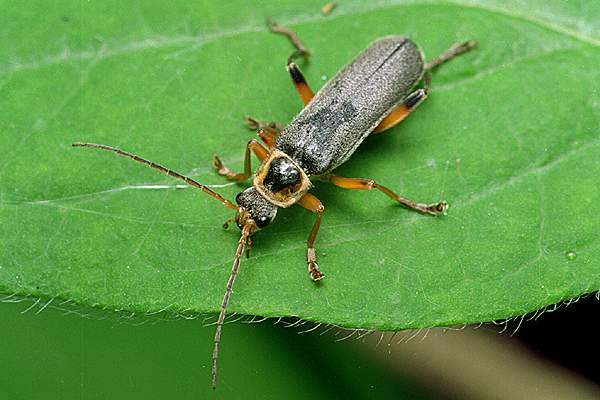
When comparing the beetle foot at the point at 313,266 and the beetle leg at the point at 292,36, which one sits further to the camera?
the beetle leg at the point at 292,36

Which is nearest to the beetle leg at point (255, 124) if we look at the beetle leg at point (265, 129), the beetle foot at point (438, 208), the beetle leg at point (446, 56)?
the beetle leg at point (265, 129)

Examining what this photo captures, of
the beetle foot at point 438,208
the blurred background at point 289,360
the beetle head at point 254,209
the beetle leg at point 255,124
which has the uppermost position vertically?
the beetle leg at point 255,124

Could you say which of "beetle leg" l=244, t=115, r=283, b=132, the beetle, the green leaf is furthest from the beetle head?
"beetle leg" l=244, t=115, r=283, b=132

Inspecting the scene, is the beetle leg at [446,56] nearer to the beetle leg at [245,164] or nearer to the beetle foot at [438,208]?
the beetle foot at [438,208]

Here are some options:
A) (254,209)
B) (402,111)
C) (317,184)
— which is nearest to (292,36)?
(402,111)

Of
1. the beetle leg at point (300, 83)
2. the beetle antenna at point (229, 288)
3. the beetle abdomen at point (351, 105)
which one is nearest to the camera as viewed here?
the beetle antenna at point (229, 288)

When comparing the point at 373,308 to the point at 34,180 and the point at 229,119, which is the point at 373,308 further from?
the point at 34,180

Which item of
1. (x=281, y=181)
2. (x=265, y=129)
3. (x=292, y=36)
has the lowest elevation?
(x=281, y=181)

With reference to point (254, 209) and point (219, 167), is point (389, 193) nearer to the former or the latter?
point (254, 209)
